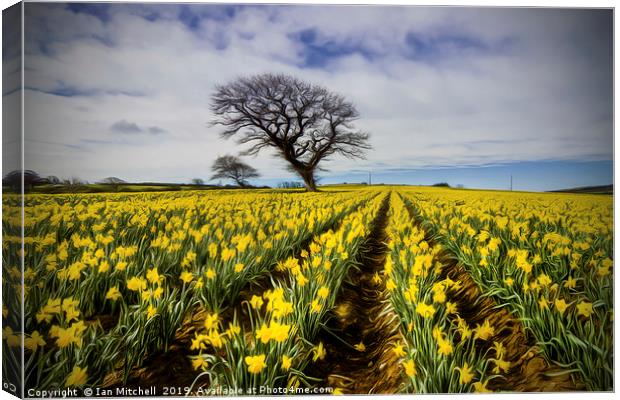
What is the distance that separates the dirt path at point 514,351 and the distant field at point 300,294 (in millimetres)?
11

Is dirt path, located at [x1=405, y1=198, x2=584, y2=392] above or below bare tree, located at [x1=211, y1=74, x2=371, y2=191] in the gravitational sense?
below

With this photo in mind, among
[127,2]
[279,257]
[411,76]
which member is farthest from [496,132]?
[127,2]

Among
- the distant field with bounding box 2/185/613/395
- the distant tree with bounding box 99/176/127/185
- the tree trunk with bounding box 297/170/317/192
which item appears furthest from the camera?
the tree trunk with bounding box 297/170/317/192

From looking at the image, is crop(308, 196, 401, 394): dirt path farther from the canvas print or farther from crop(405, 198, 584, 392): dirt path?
crop(405, 198, 584, 392): dirt path

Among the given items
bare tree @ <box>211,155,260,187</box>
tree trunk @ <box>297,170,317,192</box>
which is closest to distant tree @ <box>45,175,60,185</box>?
Answer: bare tree @ <box>211,155,260,187</box>

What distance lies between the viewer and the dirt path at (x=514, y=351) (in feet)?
11.5

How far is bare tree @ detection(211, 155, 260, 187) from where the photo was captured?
3.70 meters

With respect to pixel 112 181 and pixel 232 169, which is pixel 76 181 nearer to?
pixel 112 181

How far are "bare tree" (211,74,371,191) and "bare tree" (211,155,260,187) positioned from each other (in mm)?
115

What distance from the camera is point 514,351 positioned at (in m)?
3.50

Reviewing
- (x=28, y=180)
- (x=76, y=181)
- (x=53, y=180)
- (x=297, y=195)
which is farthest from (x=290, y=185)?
(x=28, y=180)

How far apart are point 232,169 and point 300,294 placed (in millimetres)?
1181

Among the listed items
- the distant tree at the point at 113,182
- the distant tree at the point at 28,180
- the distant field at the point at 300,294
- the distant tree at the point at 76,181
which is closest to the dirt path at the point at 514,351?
the distant field at the point at 300,294

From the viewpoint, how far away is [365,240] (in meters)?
4.12
